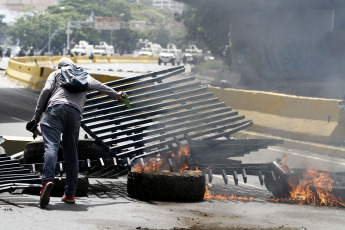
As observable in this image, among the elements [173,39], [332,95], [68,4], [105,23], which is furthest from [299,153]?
[173,39]

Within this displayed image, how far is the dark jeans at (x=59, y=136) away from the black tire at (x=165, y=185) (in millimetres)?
882

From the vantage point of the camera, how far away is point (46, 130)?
6.67 m

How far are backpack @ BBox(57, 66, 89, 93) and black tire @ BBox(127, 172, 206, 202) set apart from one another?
127 cm

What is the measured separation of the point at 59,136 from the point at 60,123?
14 cm

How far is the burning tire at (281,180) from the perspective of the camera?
8.21 metres

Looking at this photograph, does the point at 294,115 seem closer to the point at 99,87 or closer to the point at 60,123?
the point at 99,87

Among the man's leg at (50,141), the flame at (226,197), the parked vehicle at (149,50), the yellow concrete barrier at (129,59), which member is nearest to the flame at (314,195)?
the flame at (226,197)

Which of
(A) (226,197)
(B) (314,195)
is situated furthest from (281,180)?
(A) (226,197)

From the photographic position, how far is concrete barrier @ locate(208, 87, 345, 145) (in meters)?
15.2

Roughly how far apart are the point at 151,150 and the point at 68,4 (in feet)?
543

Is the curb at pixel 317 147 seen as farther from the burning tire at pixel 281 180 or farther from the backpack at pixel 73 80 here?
the backpack at pixel 73 80

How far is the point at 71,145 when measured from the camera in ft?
22.3

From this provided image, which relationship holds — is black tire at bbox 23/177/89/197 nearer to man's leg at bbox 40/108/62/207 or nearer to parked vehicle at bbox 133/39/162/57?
man's leg at bbox 40/108/62/207

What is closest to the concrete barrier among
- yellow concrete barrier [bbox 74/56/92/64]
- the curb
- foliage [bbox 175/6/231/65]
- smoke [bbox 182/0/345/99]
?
the curb
